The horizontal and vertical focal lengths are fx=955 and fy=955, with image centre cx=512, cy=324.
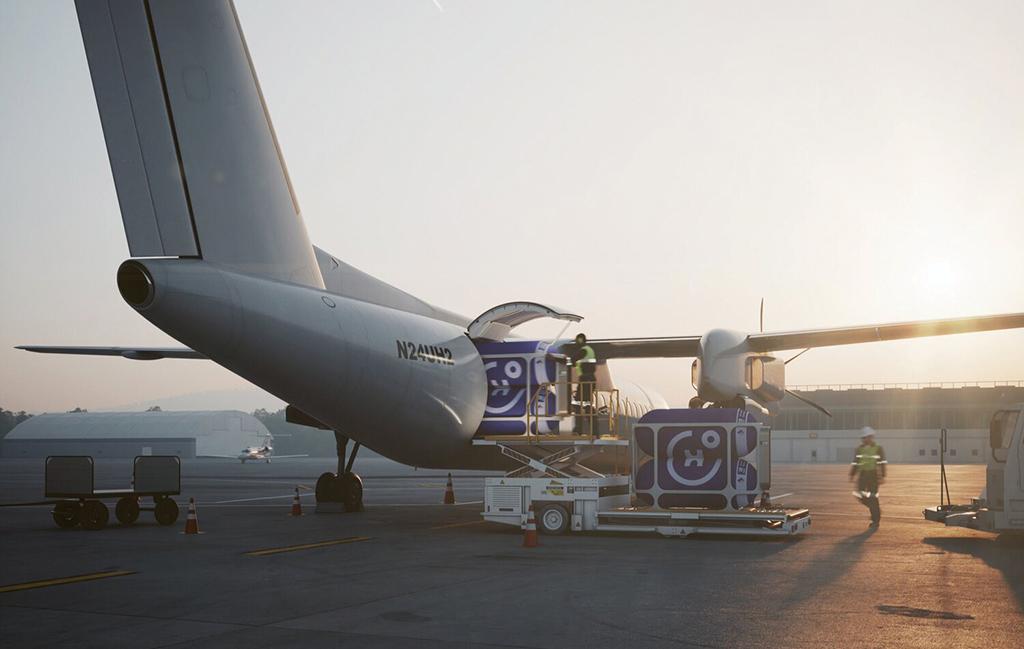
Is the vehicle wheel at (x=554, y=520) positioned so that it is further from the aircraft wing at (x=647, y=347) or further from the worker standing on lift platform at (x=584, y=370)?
the aircraft wing at (x=647, y=347)

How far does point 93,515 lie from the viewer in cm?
1828

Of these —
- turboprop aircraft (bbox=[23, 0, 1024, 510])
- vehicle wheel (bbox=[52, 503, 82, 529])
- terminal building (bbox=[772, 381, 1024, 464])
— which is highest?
turboprop aircraft (bbox=[23, 0, 1024, 510])

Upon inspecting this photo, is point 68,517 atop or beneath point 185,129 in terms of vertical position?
beneath

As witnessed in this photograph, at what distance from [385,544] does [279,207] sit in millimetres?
5551

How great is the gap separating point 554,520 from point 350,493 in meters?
6.77

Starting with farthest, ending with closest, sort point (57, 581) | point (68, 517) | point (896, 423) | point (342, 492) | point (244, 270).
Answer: point (896, 423)
point (342, 492)
point (68, 517)
point (244, 270)
point (57, 581)

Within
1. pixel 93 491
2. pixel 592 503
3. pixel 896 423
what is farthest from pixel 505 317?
pixel 896 423

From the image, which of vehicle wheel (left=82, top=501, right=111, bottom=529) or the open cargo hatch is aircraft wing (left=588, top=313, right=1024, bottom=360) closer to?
the open cargo hatch

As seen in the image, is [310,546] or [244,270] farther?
[310,546]

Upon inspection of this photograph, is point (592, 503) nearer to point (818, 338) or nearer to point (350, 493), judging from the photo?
point (350, 493)

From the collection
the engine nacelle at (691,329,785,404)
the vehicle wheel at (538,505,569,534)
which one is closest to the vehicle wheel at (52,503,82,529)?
the vehicle wheel at (538,505,569,534)

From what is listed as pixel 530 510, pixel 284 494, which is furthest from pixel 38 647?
pixel 284 494

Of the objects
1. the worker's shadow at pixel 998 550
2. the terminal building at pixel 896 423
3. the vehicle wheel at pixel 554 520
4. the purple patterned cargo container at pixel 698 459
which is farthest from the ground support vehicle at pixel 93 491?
the terminal building at pixel 896 423

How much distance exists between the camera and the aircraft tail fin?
471 inches
